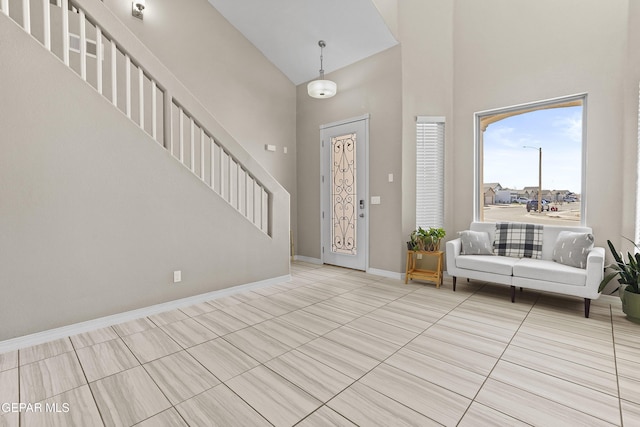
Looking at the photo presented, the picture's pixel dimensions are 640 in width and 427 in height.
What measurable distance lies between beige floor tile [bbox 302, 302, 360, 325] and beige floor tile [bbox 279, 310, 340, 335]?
7cm

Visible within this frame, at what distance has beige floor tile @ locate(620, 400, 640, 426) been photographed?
5.18ft

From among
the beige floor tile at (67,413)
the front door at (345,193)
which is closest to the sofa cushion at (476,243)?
the front door at (345,193)

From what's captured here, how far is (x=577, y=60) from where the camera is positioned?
3529 millimetres

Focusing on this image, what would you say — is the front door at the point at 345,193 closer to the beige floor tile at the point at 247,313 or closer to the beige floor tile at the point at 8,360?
the beige floor tile at the point at 247,313

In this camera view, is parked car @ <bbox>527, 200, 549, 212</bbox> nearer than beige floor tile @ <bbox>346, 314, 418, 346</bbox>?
No

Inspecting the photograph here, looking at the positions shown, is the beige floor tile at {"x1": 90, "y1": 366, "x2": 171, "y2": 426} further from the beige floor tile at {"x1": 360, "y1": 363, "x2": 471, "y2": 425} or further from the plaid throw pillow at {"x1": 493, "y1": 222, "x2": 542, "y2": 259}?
the plaid throw pillow at {"x1": 493, "y1": 222, "x2": 542, "y2": 259}

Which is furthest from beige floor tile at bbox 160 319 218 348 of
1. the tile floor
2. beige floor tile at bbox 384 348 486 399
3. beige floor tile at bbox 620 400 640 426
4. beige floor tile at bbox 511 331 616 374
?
beige floor tile at bbox 620 400 640 426

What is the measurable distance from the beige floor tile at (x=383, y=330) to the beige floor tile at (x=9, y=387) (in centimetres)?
233

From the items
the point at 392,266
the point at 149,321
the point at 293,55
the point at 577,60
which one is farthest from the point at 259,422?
the point at 293,55

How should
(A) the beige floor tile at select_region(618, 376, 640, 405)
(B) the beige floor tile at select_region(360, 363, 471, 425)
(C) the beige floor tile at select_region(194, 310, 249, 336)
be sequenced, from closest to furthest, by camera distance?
(B) the beige floor tile at select_region(360, 363, 471, 425) → (A) the beige floor tile at select_region(618, 376, 640, 405) → (C) the beige floor tile at select_region(194, 310, 249, 336)

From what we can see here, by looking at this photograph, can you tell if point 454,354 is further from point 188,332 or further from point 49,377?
point 49,377

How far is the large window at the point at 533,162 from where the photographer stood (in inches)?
146

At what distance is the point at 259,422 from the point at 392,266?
3.32 meters

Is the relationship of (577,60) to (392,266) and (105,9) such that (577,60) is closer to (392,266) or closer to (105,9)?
(392,266)
